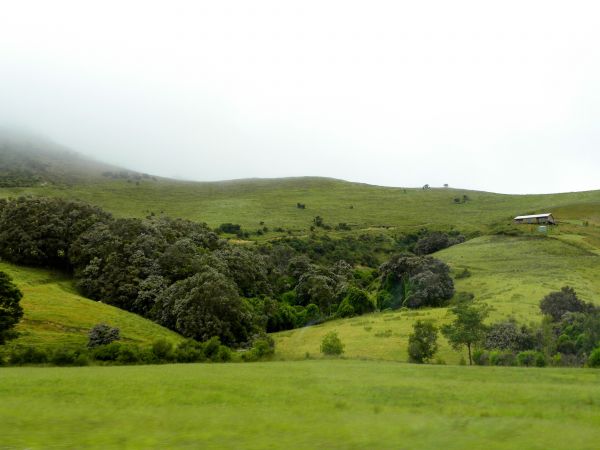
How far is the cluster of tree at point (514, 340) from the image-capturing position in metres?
33.1

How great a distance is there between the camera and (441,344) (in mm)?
44219

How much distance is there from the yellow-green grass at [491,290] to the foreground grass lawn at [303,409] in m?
18.9

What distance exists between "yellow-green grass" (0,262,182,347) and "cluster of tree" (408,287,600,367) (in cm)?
2354

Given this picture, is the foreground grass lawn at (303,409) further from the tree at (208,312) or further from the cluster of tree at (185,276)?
the cluster of tree at (185,276)

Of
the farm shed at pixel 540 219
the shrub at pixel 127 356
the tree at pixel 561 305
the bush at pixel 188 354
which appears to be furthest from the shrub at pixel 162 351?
the farm shed at pixel 540 219

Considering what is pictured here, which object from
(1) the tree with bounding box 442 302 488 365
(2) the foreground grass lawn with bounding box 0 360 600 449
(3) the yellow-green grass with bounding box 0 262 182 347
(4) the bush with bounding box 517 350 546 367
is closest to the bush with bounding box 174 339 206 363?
(3) the yellow-green grass with bounding box 0 262 182 347

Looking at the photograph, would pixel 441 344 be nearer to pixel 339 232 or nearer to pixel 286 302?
pixel 286 302

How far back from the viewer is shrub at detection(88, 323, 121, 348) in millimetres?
40938

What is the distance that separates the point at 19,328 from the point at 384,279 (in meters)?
51.8

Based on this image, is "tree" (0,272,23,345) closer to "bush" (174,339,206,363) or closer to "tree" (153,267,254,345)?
"bush" (174,339,206,363)

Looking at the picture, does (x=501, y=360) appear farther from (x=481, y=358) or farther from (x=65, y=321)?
(x=65, y=321)

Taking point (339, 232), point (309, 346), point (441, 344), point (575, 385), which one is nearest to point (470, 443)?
point (575, 385)

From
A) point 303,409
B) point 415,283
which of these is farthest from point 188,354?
point 415,283

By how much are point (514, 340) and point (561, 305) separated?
13453 millimetres
